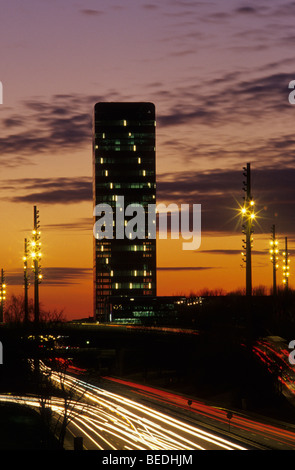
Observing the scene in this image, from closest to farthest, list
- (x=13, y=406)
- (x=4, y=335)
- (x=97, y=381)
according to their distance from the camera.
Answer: (x=13, y=406)
(x=97, y=381)
(x=4, y=335)

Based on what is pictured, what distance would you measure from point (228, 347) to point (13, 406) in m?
27.0

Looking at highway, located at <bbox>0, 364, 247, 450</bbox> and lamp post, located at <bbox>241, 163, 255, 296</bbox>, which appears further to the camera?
lamp post, located at <bbox>241, 163, 255, 296</bbox>

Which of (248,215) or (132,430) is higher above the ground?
(248,215)

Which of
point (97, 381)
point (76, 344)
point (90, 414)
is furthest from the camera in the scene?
point (76, 344)

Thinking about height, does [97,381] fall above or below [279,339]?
below

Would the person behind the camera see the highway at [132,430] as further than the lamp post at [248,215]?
No

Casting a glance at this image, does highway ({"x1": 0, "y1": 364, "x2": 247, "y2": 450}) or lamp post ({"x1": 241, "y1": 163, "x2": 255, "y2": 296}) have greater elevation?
lamp post ({"x1": 241, "y1": 163, "x2": 255, "y2": 296})

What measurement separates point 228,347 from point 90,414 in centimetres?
2591

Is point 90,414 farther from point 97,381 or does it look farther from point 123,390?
point 97,381

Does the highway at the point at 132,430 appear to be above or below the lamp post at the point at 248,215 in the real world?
below

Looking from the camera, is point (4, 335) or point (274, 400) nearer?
point (274, 400)
